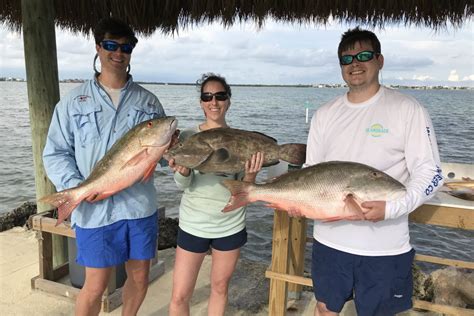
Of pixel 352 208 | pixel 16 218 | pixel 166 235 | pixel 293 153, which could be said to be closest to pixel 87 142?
pixel 293 153

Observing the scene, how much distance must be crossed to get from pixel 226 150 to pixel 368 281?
45.3 inches

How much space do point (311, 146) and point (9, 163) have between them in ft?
47.5

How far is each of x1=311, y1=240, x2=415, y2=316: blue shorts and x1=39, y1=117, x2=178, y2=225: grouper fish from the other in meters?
1.22

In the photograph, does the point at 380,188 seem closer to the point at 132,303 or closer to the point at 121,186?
the point at 121,186

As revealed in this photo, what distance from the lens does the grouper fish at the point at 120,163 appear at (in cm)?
238

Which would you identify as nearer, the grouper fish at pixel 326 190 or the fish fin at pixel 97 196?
the grouper fish at pixel 326 190

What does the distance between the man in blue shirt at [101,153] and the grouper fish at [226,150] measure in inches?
19.0

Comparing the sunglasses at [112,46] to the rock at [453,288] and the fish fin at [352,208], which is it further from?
the rock at [453,288]

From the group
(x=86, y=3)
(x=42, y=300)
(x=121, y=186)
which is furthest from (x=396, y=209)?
(x=86, y=3)

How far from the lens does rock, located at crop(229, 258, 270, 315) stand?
148 inches

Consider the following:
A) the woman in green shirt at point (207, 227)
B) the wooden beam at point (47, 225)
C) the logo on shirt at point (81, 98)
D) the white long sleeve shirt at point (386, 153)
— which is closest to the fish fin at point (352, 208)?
the white long sleeve shirt at point (386, 153)

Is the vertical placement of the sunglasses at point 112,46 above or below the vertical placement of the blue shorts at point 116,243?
above

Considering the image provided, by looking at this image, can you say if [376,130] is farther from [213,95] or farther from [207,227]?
[207,227]

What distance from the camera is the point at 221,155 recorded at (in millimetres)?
2432
